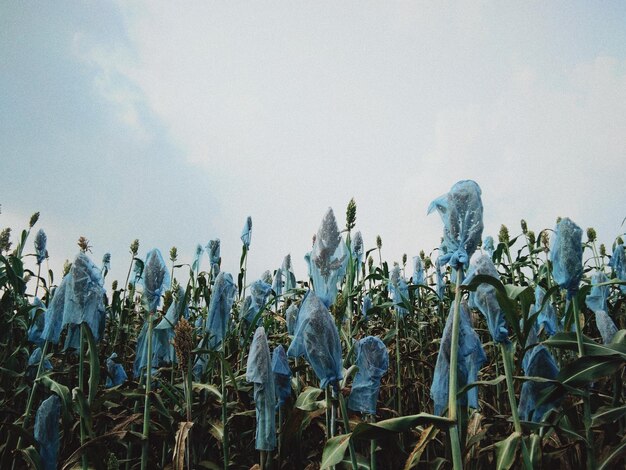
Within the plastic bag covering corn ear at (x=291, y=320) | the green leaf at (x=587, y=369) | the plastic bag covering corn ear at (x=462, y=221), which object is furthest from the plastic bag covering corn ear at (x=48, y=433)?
the green leaf at (x=587, y=369)

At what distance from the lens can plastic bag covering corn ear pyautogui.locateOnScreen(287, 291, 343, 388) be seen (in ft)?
5.43

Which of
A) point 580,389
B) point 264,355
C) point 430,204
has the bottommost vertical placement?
point 580,389

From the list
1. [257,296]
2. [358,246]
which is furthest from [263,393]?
[358,246]

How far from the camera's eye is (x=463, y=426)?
188 centimetres

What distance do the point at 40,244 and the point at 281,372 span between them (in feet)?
17.4

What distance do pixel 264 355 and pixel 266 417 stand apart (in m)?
0.30

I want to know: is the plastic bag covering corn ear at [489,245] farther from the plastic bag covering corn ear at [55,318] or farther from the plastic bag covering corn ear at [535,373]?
the plastic bag covering corn ear at [55,318]

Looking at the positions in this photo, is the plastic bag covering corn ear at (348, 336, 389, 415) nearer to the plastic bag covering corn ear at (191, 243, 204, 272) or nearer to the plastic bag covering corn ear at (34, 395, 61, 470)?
the plastic bag covering corn ear at (34, 395, 61, 470)

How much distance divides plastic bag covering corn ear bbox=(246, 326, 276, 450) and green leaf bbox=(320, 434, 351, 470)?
0.61 meters

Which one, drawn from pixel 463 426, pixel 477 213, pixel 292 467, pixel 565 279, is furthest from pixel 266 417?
pixel 565 279

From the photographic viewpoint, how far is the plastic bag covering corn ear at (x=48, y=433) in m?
2.32

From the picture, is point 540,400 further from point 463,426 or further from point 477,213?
point 477,213

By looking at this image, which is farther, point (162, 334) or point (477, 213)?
point (162, 334)

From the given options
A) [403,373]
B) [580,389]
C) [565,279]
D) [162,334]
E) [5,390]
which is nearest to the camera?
[580,389]
